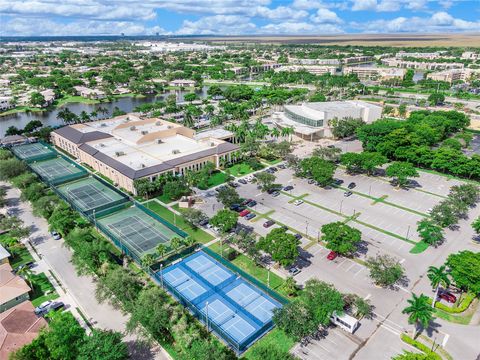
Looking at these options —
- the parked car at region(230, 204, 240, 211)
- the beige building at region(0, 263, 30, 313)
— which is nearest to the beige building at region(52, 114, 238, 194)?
the parked car at region(230, 204, 240, 211)

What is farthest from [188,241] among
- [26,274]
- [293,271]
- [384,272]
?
[384,272]

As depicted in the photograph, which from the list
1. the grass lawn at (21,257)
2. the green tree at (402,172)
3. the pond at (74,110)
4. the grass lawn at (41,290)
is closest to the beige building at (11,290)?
the grass lawn at (41,290)

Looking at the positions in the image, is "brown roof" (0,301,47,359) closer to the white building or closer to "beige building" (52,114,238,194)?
"beige building" (52,114,238,194)

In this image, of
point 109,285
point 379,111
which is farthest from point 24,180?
point 379,111

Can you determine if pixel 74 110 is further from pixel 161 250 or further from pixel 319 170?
pixel 161 250

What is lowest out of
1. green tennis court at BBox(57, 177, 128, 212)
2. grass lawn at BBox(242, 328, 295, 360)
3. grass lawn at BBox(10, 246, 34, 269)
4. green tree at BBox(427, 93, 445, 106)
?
grass lawn at BBox(242, 328, 295, 360)
